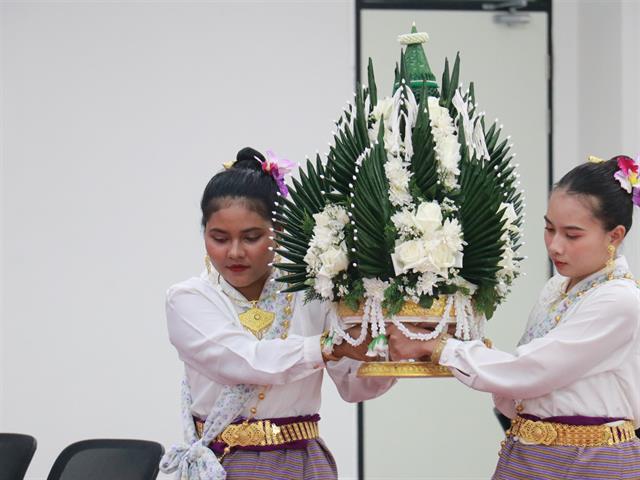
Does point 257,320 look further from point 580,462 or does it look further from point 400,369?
point 580,462

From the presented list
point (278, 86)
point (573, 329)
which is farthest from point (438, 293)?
point (278, 86)

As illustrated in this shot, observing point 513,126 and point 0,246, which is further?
point 513,126

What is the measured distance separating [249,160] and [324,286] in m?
0.53

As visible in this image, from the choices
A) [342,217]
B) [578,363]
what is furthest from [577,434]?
[342,217]

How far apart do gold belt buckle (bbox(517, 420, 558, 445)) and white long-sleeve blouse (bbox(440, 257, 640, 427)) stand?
28mm

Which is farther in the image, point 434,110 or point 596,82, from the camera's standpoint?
point 596,82

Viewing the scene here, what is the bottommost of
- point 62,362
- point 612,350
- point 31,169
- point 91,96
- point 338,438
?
point 338,438

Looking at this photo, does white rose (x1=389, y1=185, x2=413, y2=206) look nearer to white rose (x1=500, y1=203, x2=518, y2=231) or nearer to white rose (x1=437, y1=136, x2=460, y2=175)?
white rose (x1=437, y1=136, x2=460, y2=175)

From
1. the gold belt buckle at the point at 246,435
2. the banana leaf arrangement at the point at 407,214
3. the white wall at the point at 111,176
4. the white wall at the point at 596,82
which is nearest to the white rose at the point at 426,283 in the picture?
the banana leaf arrangement at the point at 407,214

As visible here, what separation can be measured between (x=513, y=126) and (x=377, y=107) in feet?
10.2

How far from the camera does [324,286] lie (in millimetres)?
2508

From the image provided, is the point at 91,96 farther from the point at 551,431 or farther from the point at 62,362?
the point at 551,431

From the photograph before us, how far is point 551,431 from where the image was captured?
8.57 feet

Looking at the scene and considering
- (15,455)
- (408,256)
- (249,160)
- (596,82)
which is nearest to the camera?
(408,256)
